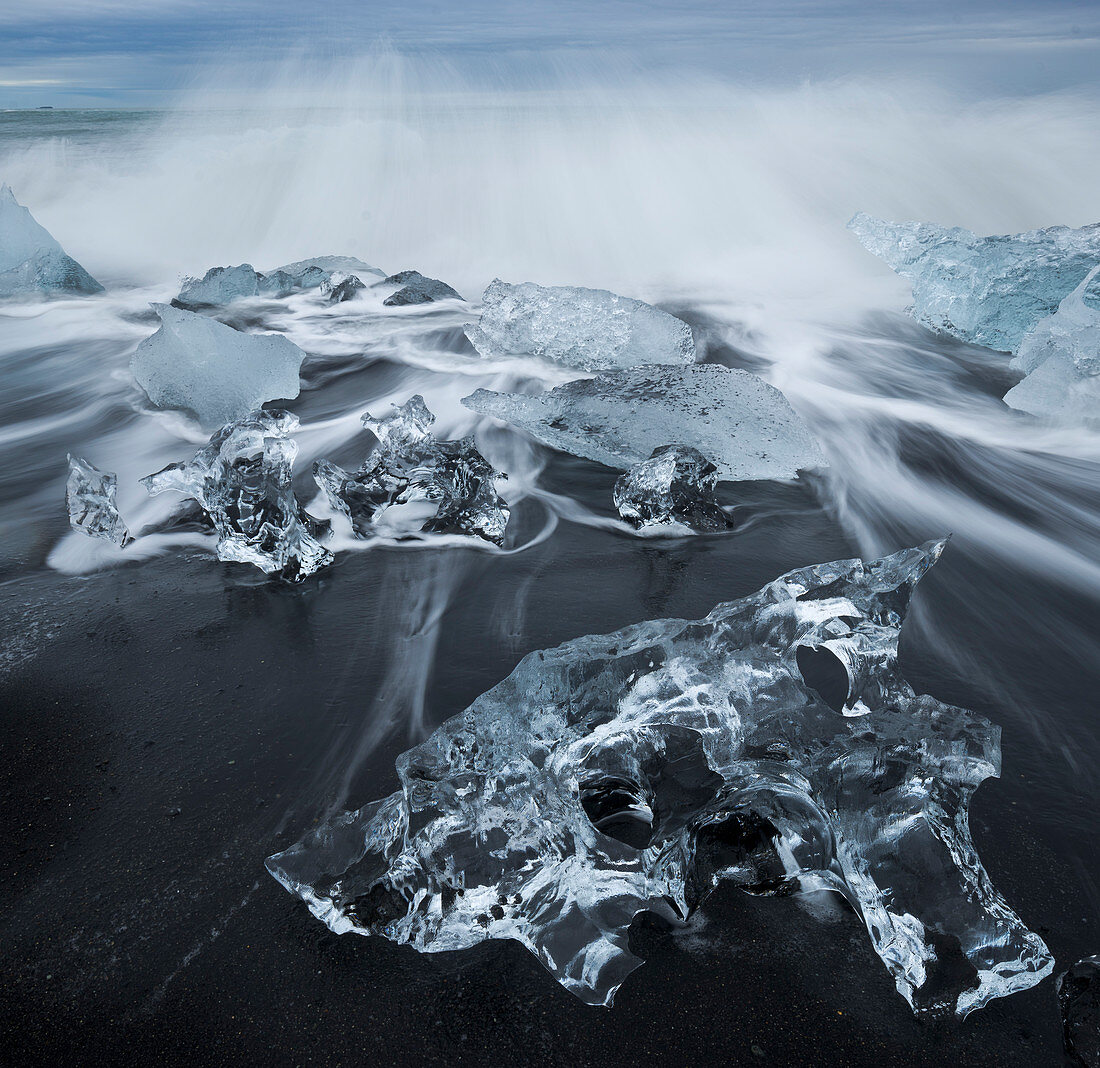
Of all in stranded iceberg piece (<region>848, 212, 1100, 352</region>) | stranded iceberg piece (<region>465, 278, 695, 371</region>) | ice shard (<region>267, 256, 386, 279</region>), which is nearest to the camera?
stranded iceberg piece (<region>465, 278, 695, 371</region>)

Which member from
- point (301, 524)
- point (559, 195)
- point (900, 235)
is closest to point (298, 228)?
point (559, 195)

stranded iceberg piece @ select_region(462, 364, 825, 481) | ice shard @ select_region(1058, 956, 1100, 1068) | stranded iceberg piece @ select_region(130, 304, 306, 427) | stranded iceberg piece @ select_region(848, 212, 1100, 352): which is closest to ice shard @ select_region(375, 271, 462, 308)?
stranded iceberg piece @ select_region(130, 304, 306, 427)

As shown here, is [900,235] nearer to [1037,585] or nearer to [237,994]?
[1037,585]

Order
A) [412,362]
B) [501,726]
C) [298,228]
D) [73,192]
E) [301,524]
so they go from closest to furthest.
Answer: [501,726], [301,524], [412,362], [298,228], [73,192]

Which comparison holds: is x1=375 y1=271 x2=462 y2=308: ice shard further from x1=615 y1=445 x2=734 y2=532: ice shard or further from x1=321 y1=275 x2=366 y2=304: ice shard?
x1=615 y1=445 x2=734 y2=532: ice shard

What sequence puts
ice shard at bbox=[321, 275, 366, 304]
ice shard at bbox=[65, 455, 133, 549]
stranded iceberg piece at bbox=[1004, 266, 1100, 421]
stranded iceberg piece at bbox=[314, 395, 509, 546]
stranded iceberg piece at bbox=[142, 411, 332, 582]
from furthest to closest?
1. ice shard at bbox=[321, 275, 366, 304]
2. stranded iceberg piece at bbox=[1004, 266, 1100, 421]
3. stranded iceberg piece at bbox=[314, 395, 509, 546]
4. ice shard at bbox=[65, 455, 133, 549]
5. stranded iceberg piece at bbox=[142, 411, 332, 582]

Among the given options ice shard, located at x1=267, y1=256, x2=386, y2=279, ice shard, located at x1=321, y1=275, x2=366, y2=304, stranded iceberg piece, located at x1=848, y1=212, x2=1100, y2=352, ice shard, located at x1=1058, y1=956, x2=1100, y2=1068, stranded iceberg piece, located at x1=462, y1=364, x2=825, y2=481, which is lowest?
ice shard, located at x1=267, y1=256, x2=386, y2=279

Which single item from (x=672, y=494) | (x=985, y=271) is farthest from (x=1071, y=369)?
(x=672, y=494)
